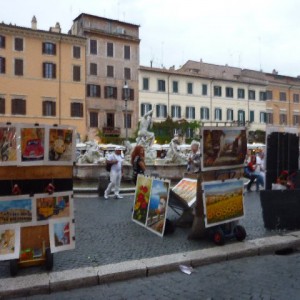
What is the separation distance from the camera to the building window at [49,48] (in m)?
44.9

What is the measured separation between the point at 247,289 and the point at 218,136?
2.40 m

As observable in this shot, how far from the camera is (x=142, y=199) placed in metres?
7.71

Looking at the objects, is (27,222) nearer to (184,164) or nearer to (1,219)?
(1,219)

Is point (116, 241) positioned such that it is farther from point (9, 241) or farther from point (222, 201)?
point (9, 241)

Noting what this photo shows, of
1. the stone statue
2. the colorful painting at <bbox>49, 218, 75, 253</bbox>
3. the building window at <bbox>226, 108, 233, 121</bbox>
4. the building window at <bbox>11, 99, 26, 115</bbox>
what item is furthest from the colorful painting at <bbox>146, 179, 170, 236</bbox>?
the building window at <bbox>226, 108, 233, 121</bbox>

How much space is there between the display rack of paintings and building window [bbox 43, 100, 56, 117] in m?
39.1

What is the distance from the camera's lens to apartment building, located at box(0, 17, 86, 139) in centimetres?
4303

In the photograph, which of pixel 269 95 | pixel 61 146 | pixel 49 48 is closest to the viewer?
pixel 61 146

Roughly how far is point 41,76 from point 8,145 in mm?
41564

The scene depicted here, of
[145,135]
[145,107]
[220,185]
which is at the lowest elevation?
[220,185]

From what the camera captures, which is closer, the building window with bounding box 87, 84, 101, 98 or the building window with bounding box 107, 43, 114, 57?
the building window with bounding box 87, 84, 101, 98

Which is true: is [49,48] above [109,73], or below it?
above

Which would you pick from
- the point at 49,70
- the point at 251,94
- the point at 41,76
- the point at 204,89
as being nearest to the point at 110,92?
the point at 49,70

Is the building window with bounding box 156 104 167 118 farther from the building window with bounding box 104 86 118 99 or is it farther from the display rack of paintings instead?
the display rack of paintings
